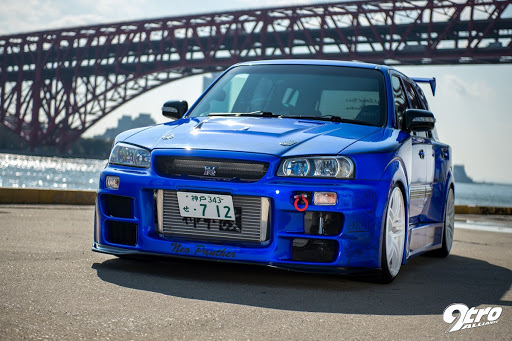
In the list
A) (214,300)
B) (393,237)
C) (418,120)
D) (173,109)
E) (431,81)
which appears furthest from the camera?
(431,81)

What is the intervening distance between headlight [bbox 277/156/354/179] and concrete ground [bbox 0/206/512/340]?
635 mm

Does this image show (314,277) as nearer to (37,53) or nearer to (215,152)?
(215,152)

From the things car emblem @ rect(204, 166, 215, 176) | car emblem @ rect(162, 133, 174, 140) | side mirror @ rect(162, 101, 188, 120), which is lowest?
car emblem @ rect(204, 166, 215, 176)

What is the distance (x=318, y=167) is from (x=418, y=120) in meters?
1.20

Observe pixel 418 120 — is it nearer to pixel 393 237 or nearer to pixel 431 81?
pixel 393 237

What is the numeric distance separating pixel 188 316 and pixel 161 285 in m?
0.84

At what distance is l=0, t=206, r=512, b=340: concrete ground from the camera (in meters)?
2.79

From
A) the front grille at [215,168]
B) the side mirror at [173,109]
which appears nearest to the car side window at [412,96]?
the side mirror at [173,109]

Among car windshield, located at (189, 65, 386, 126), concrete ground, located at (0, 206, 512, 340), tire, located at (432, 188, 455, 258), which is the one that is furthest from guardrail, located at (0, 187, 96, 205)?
tire, located at (432, 188, 455, 258)

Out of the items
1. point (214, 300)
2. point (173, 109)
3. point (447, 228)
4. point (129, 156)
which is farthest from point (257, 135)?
point (447, 228)

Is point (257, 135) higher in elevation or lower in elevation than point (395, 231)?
higher

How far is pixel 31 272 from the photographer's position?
3977mm

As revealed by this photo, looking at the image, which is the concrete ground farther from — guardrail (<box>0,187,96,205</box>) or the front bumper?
guardrail (<box>0,187,96,205</box>)

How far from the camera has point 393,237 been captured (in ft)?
14.4
